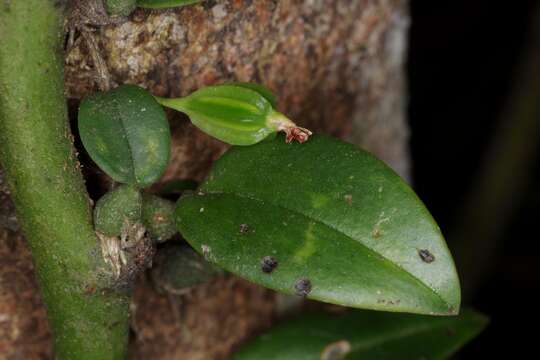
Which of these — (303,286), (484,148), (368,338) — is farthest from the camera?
(484,148)

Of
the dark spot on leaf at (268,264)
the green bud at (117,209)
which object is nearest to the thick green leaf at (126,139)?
the green bud at (117,209)

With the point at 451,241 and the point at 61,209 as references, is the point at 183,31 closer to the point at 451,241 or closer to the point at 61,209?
the point at 61,209

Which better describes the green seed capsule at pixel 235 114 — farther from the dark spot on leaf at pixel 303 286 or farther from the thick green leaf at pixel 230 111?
the dark spot on leaf at pixel 303 286

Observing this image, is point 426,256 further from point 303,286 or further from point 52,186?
point 52,186

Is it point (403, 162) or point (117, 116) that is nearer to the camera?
point (117, 116)

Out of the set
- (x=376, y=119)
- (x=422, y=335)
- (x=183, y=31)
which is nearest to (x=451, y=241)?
(x=376, y=119)

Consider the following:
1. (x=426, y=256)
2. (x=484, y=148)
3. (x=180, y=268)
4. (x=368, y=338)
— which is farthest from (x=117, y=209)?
(x=484, y=148)

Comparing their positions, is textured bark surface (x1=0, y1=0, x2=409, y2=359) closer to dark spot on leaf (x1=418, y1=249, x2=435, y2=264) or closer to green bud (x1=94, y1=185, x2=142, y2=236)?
green bud (x1=94, y1=185, x2=142, y2=236)
